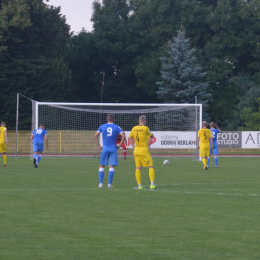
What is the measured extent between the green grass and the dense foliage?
32357mm

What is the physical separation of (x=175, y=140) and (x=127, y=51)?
22.6 metres

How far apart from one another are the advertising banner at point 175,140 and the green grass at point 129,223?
71.0 ft

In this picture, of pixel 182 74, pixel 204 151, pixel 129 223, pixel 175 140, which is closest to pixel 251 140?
pixel 175 140

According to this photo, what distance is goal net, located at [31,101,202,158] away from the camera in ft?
112

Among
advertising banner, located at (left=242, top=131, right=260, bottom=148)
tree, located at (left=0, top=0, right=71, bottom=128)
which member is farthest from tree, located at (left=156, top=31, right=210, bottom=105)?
tree, located at (left=0, top=0, right=71, bottom=128)

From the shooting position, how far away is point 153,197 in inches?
417

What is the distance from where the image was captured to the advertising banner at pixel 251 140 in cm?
3662

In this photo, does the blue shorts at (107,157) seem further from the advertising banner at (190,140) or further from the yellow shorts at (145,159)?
the advertising banner at (190,140)

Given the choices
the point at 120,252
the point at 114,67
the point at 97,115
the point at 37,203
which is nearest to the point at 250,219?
the point at 120,252

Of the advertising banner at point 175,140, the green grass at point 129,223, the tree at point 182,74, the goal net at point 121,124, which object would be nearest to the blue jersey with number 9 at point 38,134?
the green grass at point 129,223

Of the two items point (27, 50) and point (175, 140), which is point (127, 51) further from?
point (175, 140)

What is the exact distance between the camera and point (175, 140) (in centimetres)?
3431

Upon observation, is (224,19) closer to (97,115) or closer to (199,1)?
(199,1)

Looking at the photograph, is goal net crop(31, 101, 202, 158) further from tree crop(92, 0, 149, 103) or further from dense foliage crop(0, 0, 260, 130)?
tree crop(92, 0, 149, 103)
